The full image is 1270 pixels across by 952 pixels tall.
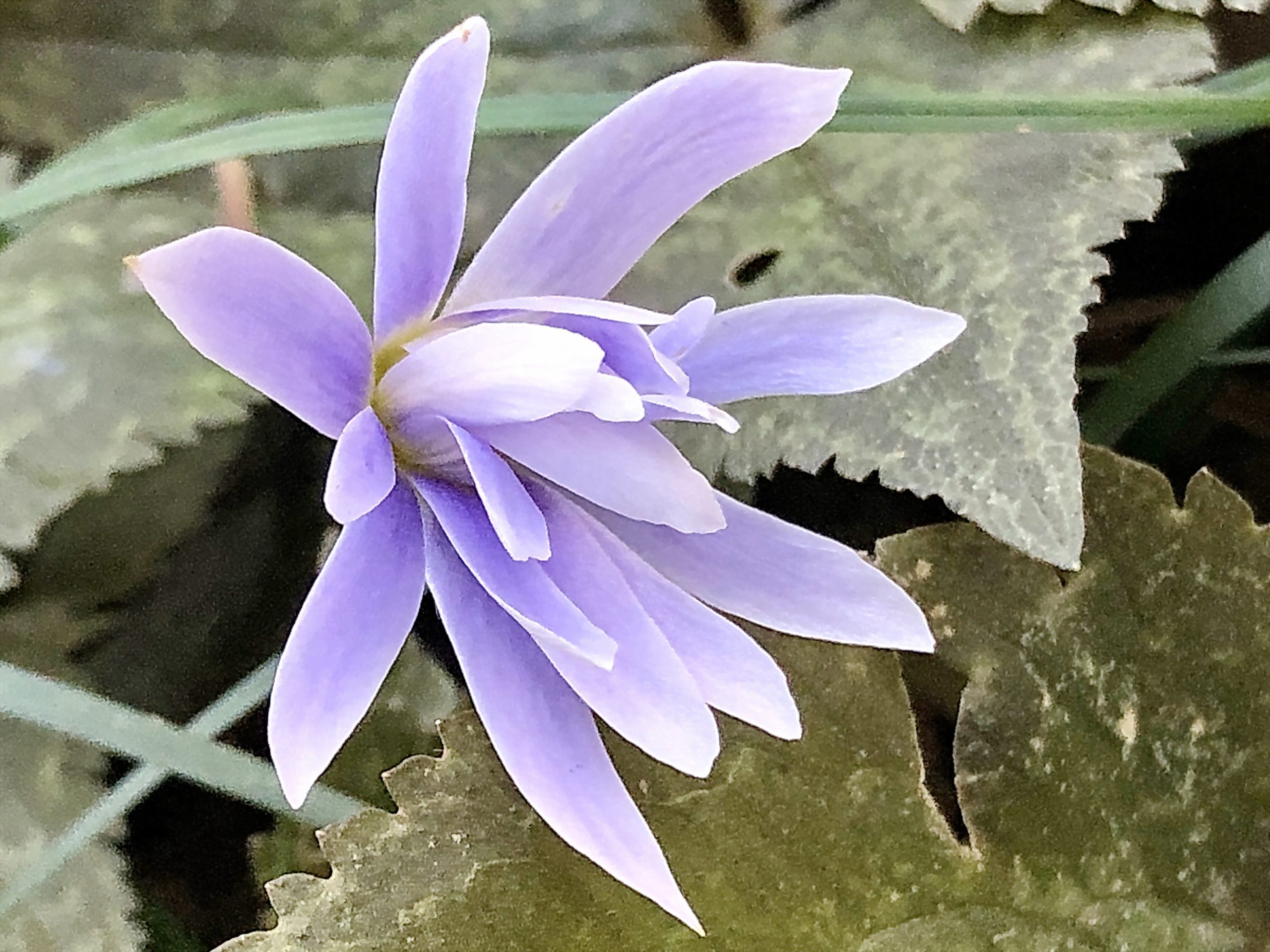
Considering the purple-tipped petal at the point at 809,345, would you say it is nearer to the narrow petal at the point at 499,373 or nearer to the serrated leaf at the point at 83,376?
the narrow petal at the point at 499,373

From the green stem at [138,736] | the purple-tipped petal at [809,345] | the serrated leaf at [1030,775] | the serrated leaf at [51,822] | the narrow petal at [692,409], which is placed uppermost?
the narrow petal at [692,409]

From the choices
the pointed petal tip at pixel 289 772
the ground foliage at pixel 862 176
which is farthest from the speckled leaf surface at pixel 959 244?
the pointed petal tip at pixel 289 772

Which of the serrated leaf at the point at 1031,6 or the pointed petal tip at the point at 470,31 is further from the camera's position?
the serrated leaf at the point at 1031,6

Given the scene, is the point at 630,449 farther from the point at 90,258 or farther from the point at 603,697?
the point at 90,258

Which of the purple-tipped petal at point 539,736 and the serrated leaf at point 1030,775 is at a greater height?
the purple-tipped petal at point 539,736

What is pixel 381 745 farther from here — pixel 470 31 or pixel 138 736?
pixel 470 31

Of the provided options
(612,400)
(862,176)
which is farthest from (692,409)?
(862,176)
